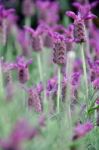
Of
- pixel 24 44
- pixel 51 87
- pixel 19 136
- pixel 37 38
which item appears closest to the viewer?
pixel 19 136

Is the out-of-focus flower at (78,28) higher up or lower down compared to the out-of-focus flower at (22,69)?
higher up

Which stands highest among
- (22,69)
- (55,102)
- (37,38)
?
(37,38)

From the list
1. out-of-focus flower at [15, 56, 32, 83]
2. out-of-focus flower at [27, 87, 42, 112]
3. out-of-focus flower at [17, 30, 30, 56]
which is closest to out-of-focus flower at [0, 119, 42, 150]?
out-of-focus flower at [27, 87, 42, 112]

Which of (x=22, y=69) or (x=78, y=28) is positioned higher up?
(x=78, y=28)

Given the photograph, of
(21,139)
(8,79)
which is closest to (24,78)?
(8,79)

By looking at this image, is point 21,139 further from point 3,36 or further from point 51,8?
point 51,8

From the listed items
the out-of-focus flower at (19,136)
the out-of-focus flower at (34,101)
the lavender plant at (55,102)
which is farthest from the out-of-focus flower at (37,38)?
the out-of-focus flower at (19,136)

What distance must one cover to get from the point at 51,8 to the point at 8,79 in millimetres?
2544

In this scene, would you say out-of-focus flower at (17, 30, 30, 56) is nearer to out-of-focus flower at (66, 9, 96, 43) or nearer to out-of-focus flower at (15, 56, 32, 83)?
out-of-focus flower at (15, 56, 32, 83)

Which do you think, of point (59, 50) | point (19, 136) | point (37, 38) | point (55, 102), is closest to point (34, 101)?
point (59, 50)

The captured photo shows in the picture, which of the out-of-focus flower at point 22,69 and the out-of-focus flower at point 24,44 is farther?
the out-of-focus flower at point 24,44

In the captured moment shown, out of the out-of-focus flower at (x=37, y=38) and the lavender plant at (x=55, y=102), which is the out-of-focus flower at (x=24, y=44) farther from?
the out-of-focus flower at (x=37, y=38)

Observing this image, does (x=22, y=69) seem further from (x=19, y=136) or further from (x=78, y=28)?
(x=19, y=136)

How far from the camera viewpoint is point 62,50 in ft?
6.50
